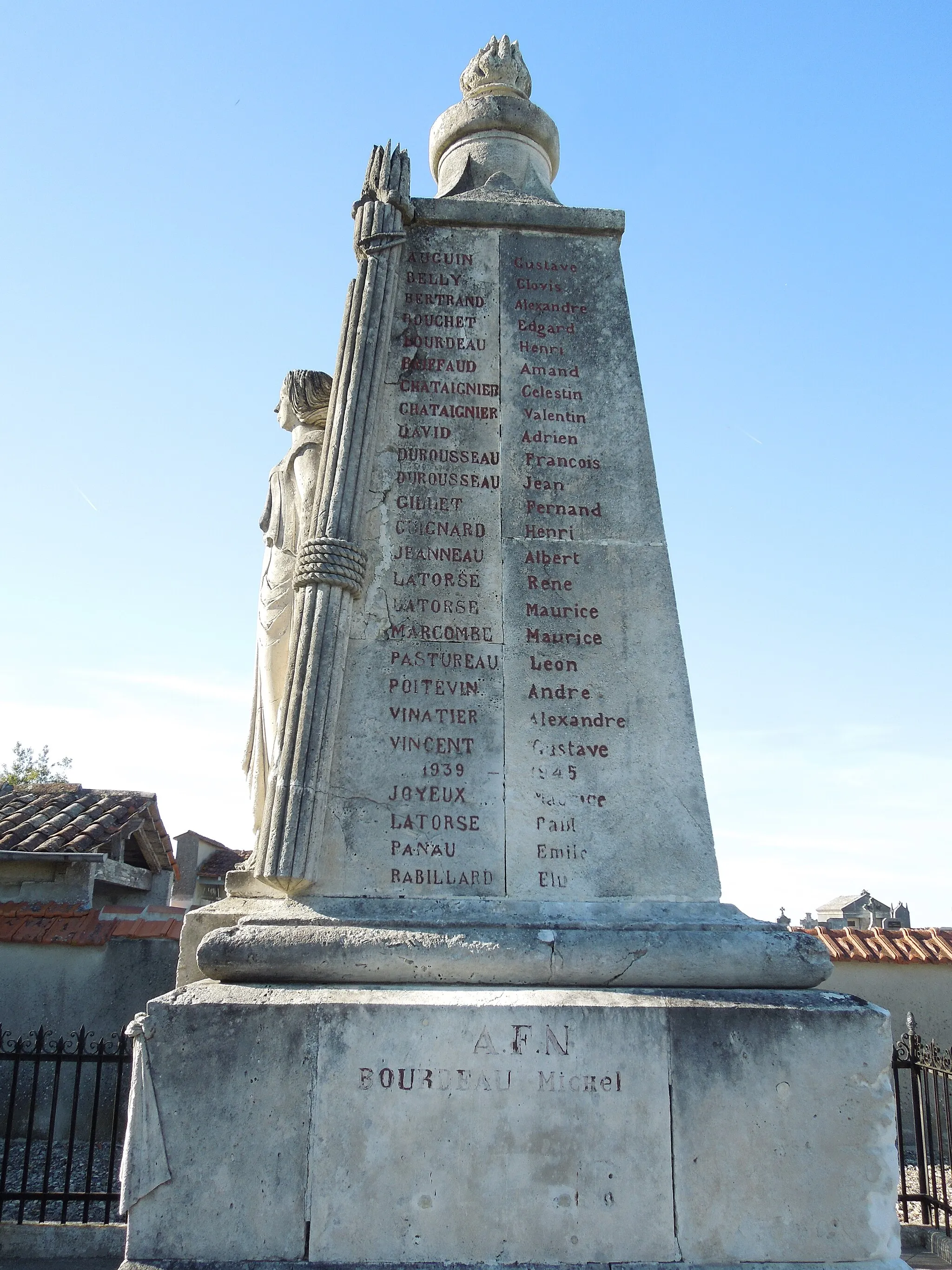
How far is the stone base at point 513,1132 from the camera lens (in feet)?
11.8

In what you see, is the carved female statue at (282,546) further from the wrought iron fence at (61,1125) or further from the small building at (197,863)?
the small building at (197,863)

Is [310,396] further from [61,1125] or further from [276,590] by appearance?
[61,1125]

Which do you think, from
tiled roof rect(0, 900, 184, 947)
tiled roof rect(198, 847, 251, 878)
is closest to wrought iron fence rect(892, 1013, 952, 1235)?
tiled roof rect(0, 900, 184, 947)

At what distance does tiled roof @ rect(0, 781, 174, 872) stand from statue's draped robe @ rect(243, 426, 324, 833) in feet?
25.0

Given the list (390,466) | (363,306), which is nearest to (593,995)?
(390,466)

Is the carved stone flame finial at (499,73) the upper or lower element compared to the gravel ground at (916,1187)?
upper

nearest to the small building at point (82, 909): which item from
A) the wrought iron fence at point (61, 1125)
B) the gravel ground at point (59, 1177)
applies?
the wrought iron fence at point (61, 1125)

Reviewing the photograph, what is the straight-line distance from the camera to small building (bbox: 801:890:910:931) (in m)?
19.6

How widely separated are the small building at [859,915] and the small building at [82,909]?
1119 cm

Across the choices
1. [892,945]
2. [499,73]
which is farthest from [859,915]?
[499,73]

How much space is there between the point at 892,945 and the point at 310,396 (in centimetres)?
875

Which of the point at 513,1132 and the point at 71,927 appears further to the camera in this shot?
the point at 71,927

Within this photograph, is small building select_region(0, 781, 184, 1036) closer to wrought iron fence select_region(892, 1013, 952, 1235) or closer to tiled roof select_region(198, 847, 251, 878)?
tiled roof select_region(198, 847, 251, 878)

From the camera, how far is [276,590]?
18.4 feet
